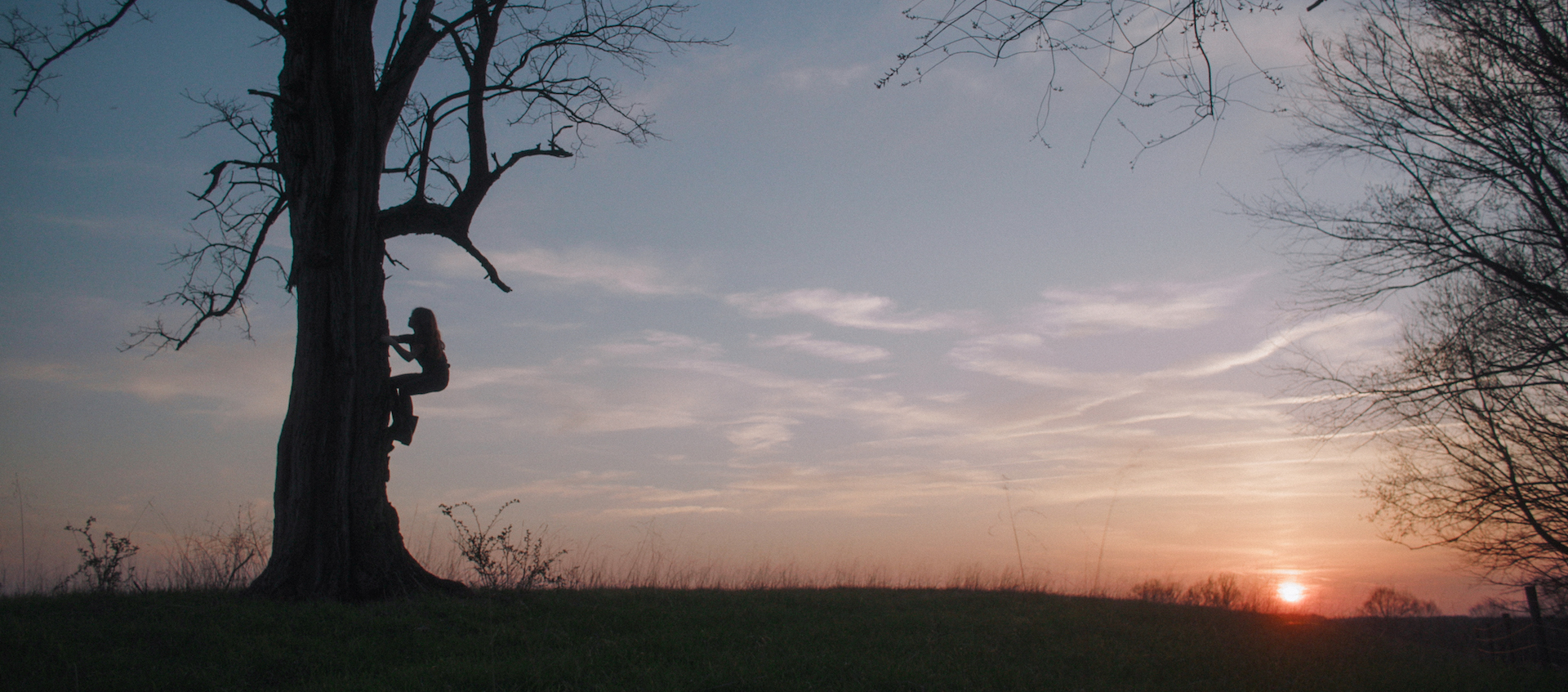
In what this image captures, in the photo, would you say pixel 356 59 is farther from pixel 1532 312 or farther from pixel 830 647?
pixel 1532 312

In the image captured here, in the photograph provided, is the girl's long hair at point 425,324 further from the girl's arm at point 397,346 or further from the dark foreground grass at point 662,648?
the dark foreground grass at point 662,648

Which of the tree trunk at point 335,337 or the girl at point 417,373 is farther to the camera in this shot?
the girl at point 417,373

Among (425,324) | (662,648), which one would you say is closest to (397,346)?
(425,324)

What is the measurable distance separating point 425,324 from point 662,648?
4547mm

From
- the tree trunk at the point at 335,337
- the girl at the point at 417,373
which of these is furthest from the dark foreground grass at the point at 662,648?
the girl at the point at 417,373

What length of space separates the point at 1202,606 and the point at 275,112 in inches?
556

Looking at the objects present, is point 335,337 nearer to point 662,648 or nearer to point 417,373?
point 417,373

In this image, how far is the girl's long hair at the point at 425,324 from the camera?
8859 mm

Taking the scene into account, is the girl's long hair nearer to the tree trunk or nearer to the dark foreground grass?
the tree trunk

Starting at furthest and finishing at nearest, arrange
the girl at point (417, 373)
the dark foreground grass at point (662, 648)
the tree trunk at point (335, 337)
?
the girl at point (417, 373), the tree trunk at point (335, 337), the dark foreground grass at point (662, 648)

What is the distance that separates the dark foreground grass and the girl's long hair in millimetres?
2829

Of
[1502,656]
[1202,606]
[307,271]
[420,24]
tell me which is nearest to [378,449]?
[307,271]

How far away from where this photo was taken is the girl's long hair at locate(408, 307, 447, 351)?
886 cm

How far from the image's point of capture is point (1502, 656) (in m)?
12.7
